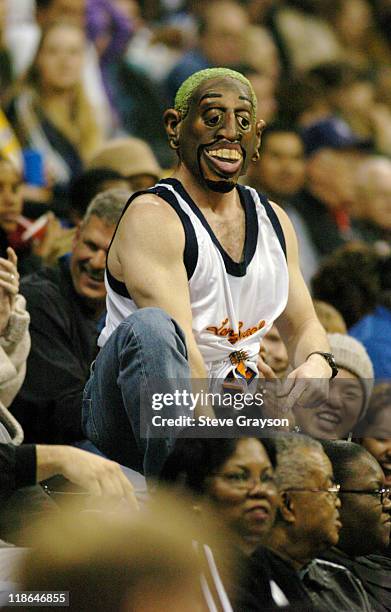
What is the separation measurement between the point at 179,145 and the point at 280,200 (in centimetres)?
349

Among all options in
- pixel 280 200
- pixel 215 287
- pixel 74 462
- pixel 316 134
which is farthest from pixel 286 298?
pixel 316 134

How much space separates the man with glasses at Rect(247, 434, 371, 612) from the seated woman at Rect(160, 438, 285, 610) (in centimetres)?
3

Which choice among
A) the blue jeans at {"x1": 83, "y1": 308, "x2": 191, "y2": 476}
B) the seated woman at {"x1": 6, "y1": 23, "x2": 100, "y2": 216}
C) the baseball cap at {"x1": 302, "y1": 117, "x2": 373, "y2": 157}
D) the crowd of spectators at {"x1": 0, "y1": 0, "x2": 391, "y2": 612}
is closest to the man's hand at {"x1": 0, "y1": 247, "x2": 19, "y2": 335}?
the crowd of spectators at {"x1": 0, "y1": 0, "x2": 391, "y2": 612}

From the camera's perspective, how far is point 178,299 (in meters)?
3.37

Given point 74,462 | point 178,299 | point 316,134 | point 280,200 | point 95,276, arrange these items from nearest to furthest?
point 74,462 → point 178,299 → point 95,276 → point 280,200 → point 316,134

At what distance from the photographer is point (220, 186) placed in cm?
362

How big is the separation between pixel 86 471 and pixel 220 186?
3.11ft

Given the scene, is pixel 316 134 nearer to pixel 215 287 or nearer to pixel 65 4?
pixel 65 4

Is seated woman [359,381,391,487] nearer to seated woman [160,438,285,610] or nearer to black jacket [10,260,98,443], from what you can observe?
seated woman [160,438,285,610]

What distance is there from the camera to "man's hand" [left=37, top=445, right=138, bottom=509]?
3059 mm

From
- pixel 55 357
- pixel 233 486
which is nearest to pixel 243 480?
pixel 233 486

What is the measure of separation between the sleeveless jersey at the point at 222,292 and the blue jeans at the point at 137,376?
27 cm

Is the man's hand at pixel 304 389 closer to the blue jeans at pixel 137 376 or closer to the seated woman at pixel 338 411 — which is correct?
the seated woman at pixel 338 411

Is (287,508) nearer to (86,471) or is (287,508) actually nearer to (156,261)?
(86,471)
